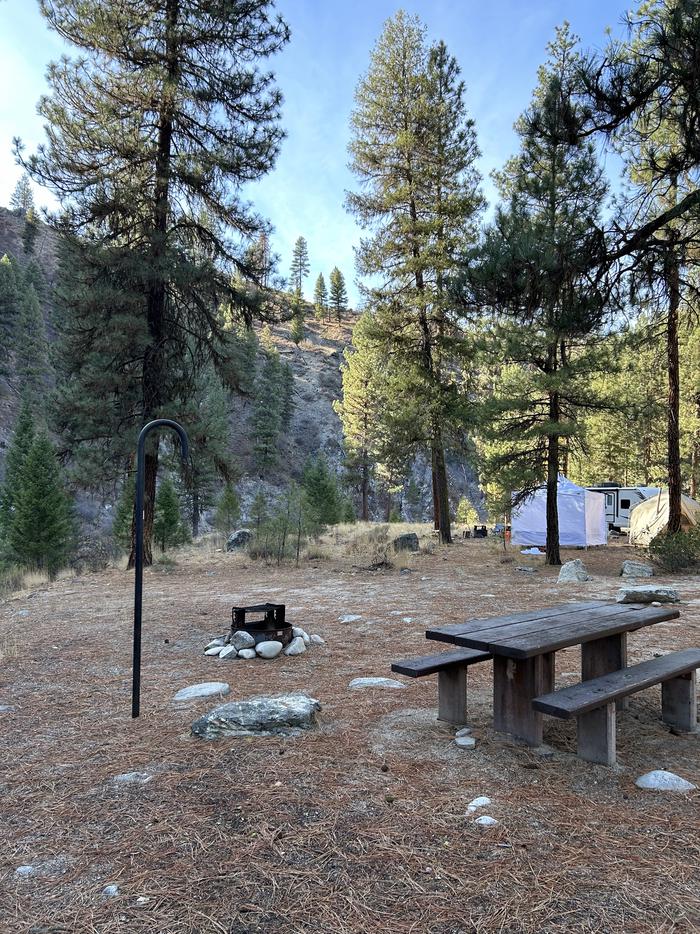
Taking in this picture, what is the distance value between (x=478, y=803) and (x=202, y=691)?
2362 millimetres

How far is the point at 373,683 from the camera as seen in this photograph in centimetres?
436

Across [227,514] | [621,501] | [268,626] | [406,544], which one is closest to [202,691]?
[268,626]

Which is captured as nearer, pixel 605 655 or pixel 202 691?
pixel 605 655

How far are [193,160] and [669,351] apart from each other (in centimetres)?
1104

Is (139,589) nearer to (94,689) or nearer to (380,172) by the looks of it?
(94,689)

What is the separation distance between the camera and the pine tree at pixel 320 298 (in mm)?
99625

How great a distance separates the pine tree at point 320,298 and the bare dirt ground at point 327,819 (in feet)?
324

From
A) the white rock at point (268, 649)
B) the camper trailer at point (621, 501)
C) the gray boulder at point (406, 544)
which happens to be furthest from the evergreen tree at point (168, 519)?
the camper trailer at point (621, 501)

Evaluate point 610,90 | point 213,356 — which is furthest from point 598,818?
point 213,356

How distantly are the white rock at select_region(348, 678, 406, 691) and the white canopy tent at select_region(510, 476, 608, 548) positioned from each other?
1471cm

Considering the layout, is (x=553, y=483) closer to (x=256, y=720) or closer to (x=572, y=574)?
(x=572, y=574)

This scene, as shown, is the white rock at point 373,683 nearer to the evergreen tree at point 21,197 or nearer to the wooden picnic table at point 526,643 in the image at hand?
the wooden picnic table at point 526,643

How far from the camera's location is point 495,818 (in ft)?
7.86

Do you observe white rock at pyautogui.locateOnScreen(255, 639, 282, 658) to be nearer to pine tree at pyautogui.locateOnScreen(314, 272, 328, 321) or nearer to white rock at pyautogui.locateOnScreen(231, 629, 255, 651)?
white rock at pyautogui.locateOnScreen(231, 629, 255, 651)
